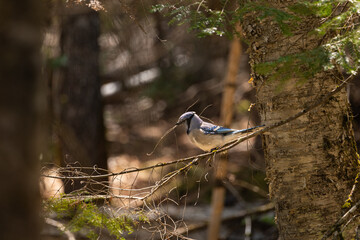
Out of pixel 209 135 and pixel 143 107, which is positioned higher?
pixel 143 107

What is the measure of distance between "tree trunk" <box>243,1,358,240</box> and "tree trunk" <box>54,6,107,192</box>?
4.21 meters

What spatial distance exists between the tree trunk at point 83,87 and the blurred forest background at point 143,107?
0.02m

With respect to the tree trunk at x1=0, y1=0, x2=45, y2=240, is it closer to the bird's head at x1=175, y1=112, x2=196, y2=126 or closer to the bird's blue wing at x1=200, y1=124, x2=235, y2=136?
the bird's head at x1=175, y1=112, x2=196, y2=126

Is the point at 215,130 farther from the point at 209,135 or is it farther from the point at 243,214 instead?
the point at 243,214

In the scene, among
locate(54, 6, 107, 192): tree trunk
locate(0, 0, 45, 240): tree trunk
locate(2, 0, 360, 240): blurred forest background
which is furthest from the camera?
locate(54, 6, 107, 192): tree trunk

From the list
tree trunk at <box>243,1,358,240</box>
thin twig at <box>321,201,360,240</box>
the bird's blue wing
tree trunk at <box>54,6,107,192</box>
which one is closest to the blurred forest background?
tree trunk at <box>54,6,107,192</box>

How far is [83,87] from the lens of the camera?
6.92 meters

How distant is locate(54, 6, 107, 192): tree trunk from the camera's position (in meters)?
6.73

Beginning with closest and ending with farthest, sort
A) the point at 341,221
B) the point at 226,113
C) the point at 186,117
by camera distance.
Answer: the point at 341,221 < the point at 186,117 < the point at 226,113

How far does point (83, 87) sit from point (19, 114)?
19.9 feet

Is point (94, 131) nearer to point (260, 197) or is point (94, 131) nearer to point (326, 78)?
point (260, 197)

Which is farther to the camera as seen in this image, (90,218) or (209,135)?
(209,135)

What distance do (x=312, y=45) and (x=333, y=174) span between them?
0.88m

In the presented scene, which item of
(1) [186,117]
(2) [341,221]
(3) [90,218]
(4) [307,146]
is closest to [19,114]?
(3) [90,218]
